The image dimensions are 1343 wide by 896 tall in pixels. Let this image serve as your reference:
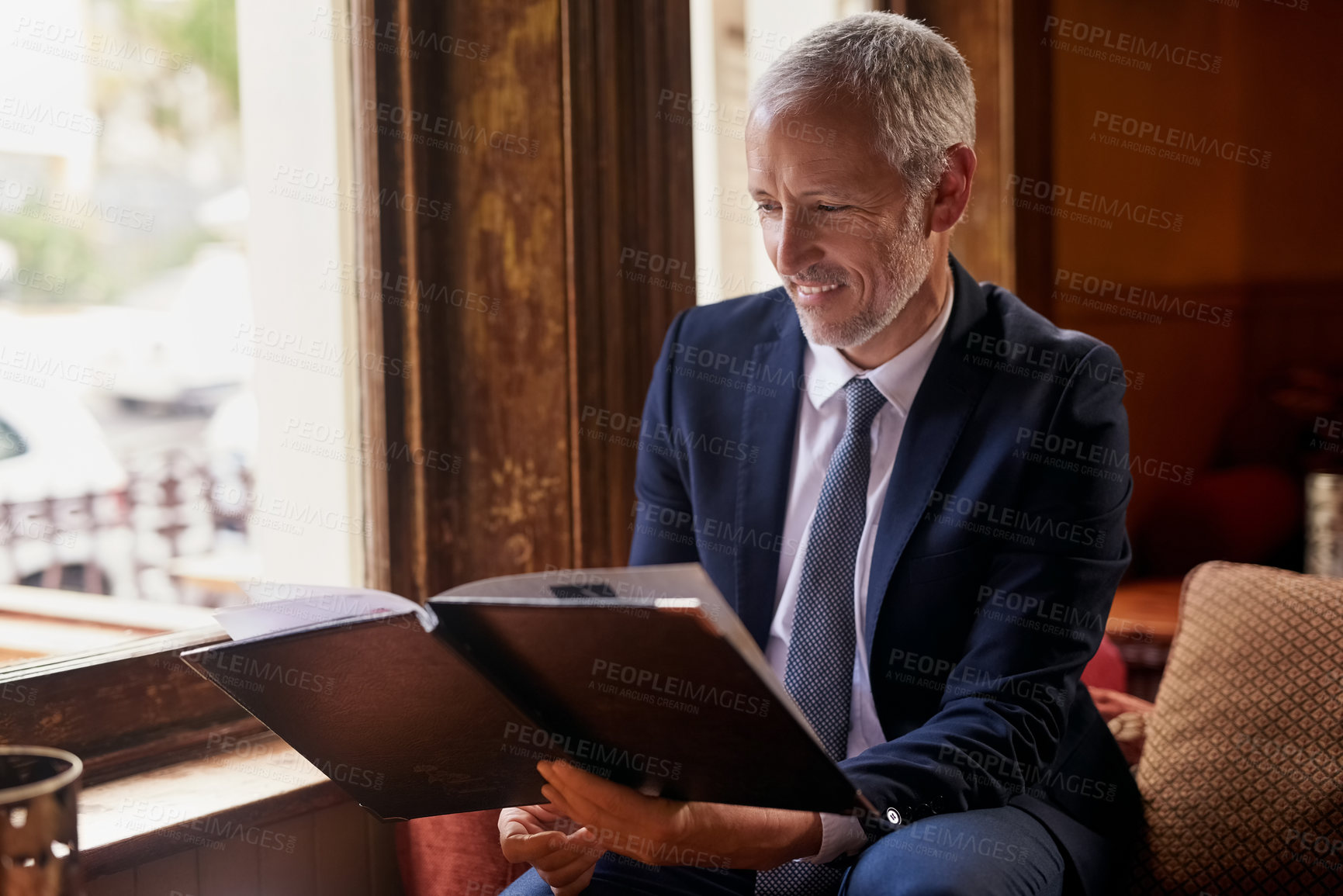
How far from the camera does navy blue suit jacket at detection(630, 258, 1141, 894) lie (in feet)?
4.22

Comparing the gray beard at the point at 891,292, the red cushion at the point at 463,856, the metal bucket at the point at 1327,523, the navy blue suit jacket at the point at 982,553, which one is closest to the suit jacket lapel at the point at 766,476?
the navy blue suit jacket at the point at 982,553

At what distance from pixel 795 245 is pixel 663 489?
0.43 m

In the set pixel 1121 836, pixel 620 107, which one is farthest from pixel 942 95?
pixel 1121 836

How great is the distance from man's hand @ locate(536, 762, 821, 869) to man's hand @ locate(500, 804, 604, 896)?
1.4 inches

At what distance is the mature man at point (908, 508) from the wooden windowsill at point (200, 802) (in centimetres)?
40

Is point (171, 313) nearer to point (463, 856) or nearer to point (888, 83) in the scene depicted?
point (463, 856)

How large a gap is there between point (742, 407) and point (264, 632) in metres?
0.85

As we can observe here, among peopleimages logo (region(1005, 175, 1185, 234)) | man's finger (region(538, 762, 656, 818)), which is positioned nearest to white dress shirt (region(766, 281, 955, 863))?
man's finger (region(538, 762, 656, 818))

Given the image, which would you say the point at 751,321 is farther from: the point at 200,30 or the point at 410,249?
the point at 200,30

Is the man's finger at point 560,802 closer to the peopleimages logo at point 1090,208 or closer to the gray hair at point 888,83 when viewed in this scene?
the gray hair at point 888,83

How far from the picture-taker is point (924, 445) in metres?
1.44

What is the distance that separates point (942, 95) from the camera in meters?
1.44

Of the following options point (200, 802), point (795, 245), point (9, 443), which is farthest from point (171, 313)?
point (795, 245)

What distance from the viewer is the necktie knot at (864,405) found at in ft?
4.86
